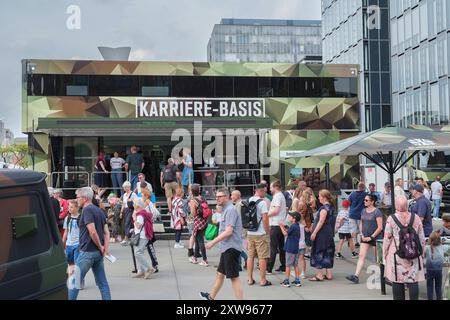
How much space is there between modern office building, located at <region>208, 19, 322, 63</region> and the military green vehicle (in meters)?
124

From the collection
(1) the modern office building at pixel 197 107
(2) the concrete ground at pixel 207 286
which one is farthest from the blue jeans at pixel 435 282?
(1) the modern office building at pixel 197 107

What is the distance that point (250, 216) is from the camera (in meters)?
9.68

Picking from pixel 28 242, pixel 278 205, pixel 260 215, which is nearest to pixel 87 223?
pixel 28 242

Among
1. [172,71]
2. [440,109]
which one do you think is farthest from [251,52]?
[172,71]

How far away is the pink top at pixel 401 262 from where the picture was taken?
705 centimetres

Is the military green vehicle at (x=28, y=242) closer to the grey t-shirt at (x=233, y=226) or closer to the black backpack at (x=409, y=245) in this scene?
the grey t-shirt at (x=233, y=226)

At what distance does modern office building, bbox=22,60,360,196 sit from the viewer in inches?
812

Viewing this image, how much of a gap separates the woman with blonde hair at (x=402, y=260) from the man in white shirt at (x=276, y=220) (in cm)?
330

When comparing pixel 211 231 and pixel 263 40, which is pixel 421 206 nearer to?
pixel 211 231

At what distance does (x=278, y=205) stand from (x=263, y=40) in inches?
5018

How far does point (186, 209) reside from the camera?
49.5ft

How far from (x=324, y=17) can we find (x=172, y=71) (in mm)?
47220

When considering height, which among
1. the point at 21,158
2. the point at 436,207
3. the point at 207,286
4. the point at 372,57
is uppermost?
the point at 372,57

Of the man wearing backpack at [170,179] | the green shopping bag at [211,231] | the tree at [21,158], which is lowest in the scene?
the green shopping bag at [211,231]
